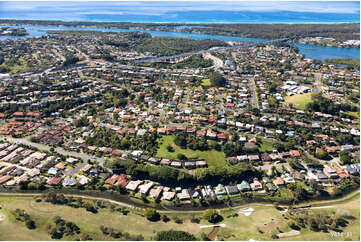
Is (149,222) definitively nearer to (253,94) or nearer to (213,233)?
(213,233)

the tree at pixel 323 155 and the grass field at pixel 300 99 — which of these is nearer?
the tree at pixel 323 155

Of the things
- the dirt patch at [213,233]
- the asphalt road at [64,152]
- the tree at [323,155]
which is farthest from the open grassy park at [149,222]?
the tree at [323,155]

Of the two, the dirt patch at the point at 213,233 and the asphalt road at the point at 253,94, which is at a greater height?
the asphalt road at the point at 253,94

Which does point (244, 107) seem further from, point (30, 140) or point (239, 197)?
point (30, 140)

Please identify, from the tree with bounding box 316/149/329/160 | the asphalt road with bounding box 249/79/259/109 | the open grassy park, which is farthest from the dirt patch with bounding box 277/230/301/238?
the asphalt road with bounding box 249/79/259/109

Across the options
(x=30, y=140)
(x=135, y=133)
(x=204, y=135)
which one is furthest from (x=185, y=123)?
(x=30, y=140)

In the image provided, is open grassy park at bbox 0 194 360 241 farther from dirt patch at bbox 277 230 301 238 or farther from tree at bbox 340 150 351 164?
tree at bbox 340 150 351 164

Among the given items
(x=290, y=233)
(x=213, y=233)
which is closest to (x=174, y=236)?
(x=213, y=233)

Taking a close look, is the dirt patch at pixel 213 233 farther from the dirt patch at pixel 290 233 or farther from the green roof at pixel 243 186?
the green roof at pixel 243 186
